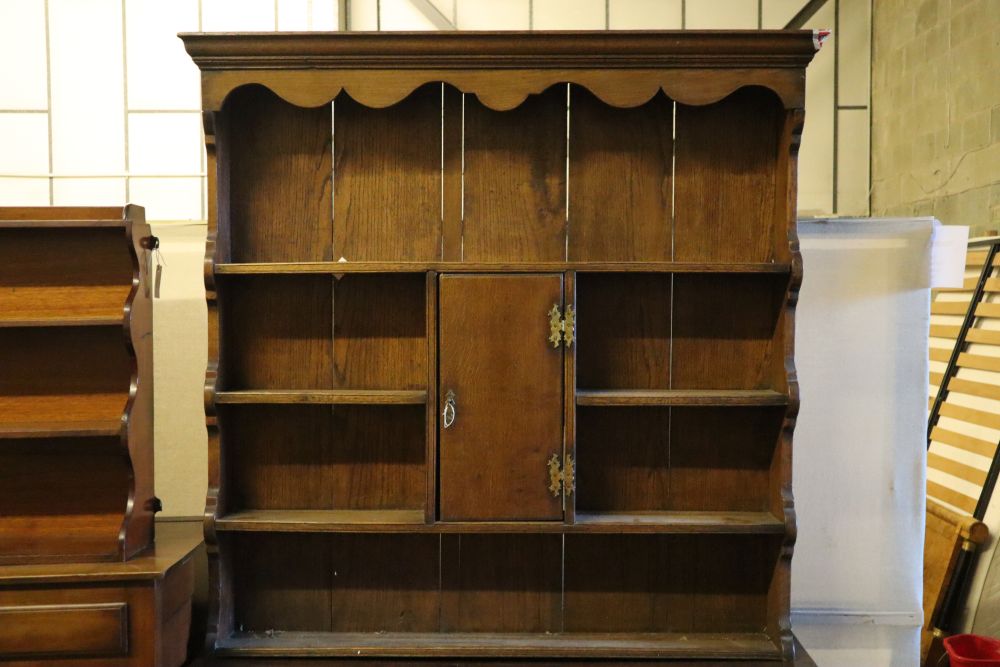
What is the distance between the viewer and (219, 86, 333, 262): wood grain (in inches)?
83.3

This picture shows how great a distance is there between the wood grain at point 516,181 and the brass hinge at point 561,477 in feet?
1.89

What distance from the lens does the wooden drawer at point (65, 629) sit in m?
1.84

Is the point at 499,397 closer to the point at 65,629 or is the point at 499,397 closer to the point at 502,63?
the point at 502,63

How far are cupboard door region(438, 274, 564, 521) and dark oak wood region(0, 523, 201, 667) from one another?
79 centimetres

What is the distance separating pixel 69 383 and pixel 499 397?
1.22m

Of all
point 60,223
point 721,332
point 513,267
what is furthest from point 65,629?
point 721,332

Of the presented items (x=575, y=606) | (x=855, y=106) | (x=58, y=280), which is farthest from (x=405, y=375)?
(x=855, y=106)

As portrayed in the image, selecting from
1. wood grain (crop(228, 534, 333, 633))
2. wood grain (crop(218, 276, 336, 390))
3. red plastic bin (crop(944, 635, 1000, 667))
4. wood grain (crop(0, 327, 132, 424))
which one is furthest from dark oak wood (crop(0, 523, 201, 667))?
red plastic bin (crop(944, 635, 1000, 667))

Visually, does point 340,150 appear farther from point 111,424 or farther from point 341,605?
point 341,605

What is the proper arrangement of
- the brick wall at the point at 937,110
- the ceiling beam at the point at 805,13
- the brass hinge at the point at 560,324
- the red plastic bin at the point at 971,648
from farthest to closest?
the ceiling beam at the point at 805,13 → the brick wall at the point at 937,110 → the red plastic bin at the point at 971,648 → the brass hinge at the point at 560,324

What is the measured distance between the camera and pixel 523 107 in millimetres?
2119

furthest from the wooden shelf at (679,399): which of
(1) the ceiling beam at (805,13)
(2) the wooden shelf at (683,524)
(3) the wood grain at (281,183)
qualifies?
(1) the ceiling beam at (805,13)

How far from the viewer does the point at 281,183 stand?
2.12m

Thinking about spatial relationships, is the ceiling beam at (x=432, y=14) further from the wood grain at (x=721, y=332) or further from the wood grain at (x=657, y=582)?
the wood grain at (x=657, y=582)
